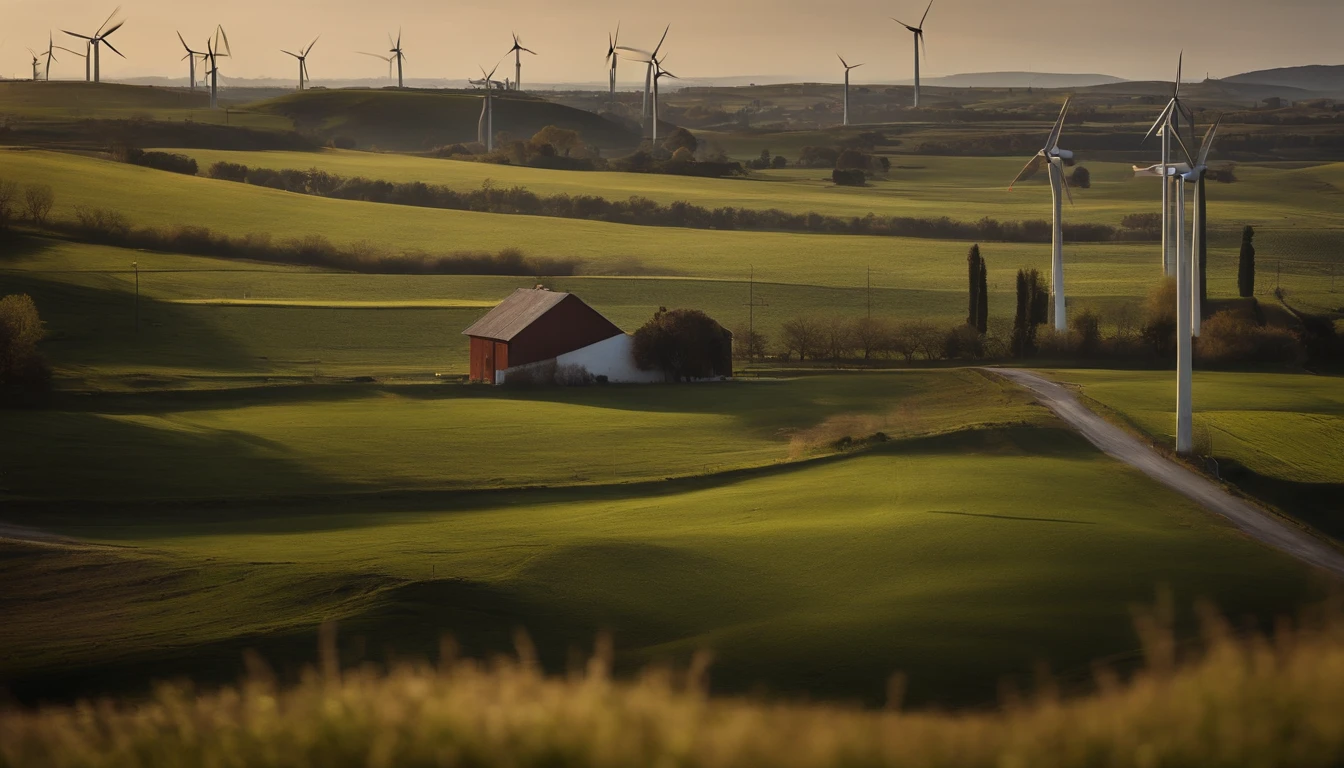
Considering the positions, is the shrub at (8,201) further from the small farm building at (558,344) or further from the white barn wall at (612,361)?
the white barn wall at (612,361)

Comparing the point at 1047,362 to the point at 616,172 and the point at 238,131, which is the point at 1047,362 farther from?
the point at 238,131

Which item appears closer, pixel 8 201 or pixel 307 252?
pixel 8 201

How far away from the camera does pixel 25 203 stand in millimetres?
106562

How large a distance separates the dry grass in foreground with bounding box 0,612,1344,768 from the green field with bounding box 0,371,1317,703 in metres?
13.9

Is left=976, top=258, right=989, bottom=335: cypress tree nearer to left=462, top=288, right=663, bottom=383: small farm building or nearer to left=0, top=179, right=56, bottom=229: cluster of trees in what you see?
left=462, top=288, right=663, bottom=383: small farm building

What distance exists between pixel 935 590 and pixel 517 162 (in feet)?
520

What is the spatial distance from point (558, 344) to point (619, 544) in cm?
3802

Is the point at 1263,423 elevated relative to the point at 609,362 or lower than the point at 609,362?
lower

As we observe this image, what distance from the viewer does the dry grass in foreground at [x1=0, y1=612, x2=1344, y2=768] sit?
28.5 feet

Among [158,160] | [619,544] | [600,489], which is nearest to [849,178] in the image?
[158,160]

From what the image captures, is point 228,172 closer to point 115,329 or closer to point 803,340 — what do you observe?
point 115,329

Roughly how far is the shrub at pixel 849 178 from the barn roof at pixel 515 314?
102 meters

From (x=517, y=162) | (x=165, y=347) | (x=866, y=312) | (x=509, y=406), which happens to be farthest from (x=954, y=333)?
(x=517, y=162)

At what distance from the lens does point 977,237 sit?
416 ft
